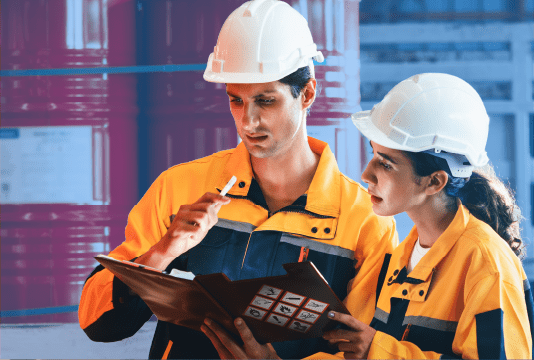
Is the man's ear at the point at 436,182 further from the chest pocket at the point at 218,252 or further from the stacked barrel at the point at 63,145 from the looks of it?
the stacked barrel at the point at 63,145

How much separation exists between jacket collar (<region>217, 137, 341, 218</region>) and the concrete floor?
A: 1.21 meters

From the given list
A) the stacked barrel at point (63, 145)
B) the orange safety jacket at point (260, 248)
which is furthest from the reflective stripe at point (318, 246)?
the stacked barrel at point (63, 145)

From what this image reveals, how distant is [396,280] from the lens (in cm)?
126

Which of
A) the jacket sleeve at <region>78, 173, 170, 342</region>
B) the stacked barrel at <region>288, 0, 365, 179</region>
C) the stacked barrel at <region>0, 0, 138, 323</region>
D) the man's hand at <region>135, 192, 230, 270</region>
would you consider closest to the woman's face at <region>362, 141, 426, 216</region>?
the man's hand at <region>135, 192, 230, 270</region>

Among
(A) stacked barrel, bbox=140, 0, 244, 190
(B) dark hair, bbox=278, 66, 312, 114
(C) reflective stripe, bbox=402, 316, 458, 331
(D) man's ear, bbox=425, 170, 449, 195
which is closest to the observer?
(C) reflective stripe, bbox=402, 316, 458, 331

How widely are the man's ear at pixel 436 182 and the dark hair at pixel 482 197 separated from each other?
13mm

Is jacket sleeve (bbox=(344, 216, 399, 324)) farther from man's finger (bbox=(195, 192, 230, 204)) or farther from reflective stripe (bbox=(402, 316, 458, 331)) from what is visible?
man's finger (bbox=(195, 192, 230, 204))

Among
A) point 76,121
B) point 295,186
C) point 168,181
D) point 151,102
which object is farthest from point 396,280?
point 76,121

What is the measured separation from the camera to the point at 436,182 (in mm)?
1229

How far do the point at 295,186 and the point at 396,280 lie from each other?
399 mm

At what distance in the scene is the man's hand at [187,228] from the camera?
123cm

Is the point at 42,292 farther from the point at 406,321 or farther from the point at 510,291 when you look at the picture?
the point at 510,291

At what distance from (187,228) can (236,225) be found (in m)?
0.25

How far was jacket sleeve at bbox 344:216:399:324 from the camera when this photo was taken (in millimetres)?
1385
